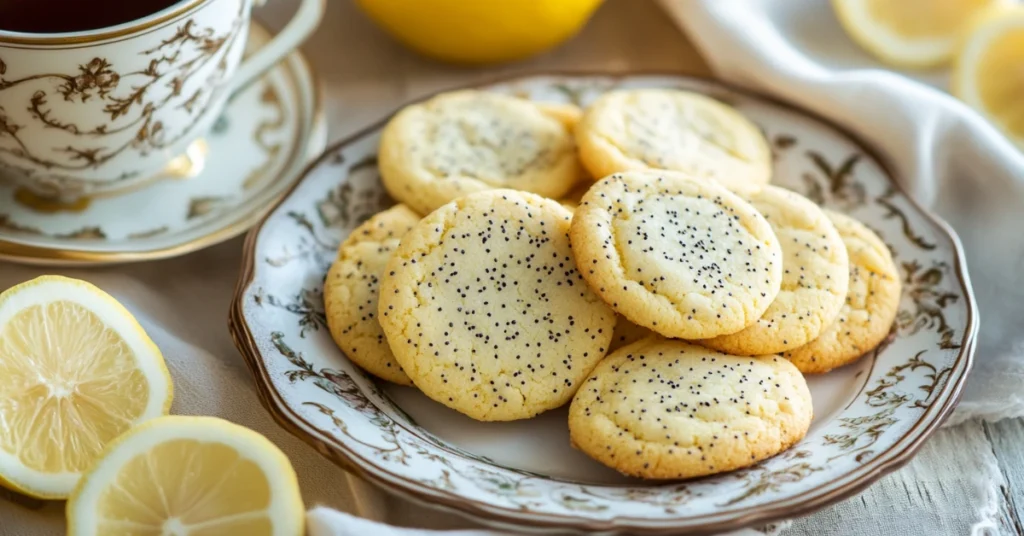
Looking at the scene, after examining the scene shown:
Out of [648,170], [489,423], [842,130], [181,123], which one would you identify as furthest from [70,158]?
[842,130]

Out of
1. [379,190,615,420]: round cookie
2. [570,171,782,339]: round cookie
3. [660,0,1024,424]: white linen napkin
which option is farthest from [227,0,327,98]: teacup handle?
[660,0,1024,424]: white linen napkin

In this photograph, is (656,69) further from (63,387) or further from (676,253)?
(63,387)

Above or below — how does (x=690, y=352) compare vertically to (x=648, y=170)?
below

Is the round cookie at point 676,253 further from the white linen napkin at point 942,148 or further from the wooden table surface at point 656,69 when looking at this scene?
the white linen napkin at point 942,148

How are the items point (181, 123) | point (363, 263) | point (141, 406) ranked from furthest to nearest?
1. point (181, 123)
2. point (363, 263)
3. point (141, 406)

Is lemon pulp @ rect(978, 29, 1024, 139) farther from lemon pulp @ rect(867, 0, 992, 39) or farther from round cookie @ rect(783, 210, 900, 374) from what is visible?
round cookie @ rect(783, 210, 900, 374)

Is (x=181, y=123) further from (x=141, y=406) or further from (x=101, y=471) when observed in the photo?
(x=101, y=471)
